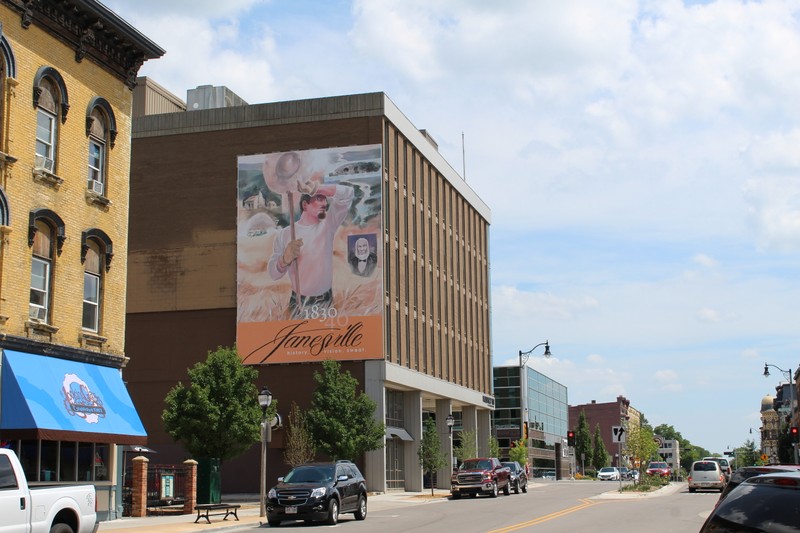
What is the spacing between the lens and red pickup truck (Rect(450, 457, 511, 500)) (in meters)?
45.7

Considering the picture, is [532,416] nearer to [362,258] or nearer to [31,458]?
[362,258]

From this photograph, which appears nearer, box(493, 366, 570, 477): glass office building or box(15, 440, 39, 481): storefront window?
box(15, 440, 39, 481): storefront window

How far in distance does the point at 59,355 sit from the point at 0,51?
28.1 feet

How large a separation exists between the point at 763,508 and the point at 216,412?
96.3 feet

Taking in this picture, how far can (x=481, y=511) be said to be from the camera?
32781 mm

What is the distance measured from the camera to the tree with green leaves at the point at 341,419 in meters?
47.8

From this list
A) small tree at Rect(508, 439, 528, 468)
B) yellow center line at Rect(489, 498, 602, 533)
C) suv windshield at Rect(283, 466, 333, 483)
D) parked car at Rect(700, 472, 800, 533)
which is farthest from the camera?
small tree at Rect(508, 439, 528, 468)

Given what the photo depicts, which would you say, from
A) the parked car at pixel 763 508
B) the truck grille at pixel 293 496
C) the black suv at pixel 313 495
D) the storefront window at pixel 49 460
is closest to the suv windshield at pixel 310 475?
the black suv at pixel 313 495

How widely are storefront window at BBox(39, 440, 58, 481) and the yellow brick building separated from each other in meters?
0.03

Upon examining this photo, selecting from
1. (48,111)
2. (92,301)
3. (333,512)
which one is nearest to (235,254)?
(92,301)

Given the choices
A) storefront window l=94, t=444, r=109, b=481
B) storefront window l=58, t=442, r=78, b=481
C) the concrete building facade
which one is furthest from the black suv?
the concrete building facade

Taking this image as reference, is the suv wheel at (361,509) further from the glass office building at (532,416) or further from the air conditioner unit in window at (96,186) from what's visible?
the glass office building at (532,416)

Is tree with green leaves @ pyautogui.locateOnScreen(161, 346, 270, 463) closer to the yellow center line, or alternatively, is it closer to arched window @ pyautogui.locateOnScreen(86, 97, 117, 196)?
arched window @ pyautogui.locateOnScreen(86, 97, 117, 196)

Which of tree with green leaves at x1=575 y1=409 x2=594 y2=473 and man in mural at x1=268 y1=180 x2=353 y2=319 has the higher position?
man in mural at x1=268 y1=180 x2=353 y2=319
